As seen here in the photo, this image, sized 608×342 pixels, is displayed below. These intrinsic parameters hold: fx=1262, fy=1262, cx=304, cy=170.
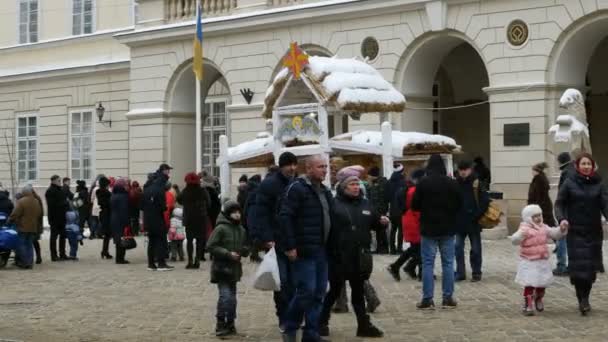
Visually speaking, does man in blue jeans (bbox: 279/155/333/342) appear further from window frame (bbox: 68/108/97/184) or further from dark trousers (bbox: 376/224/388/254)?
window frame (bbox: 68/108/97/184)

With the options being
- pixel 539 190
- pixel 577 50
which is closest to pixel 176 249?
pixel 539 190

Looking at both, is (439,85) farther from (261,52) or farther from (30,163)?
(30,163)

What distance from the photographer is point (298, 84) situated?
75.9ft

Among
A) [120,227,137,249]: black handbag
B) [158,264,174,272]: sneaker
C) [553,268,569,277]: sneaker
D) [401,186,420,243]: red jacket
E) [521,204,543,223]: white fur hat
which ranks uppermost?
[521,204,543,223]: white fur hat

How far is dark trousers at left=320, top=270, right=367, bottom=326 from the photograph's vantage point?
1196 cm

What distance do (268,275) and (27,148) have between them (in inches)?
1173

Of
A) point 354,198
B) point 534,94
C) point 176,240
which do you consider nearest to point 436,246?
point 354,198

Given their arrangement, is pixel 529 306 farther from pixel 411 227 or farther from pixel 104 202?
pixel 104 202

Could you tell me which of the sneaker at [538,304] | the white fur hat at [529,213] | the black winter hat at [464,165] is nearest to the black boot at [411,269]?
the black winter hat at [464,165]

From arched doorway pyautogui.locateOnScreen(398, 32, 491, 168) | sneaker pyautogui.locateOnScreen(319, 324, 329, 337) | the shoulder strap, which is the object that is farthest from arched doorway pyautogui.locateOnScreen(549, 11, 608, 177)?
sneaker pyautogui.locateOnScreen(319, 324, 329, 337)

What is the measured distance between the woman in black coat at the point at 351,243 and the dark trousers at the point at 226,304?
0.99 meters

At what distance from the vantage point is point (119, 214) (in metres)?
22.6

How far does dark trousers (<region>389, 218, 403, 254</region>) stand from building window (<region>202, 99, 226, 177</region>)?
47.0 ft

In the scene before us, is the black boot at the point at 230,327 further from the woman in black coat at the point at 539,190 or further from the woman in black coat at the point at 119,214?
the woman in black coat at the point at 119,214
